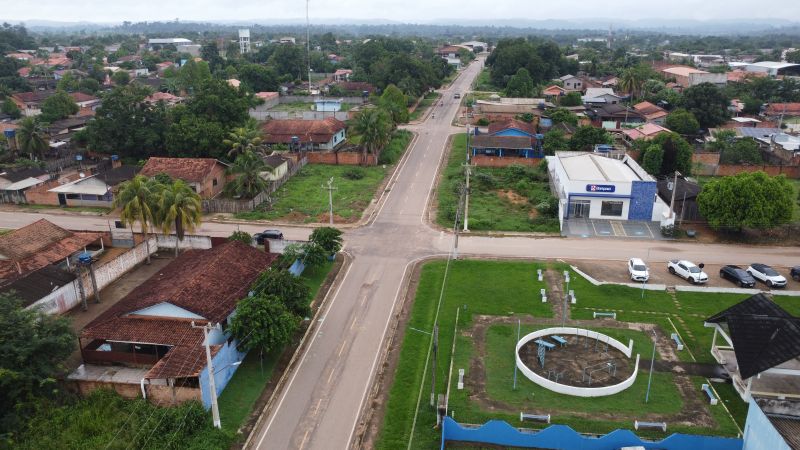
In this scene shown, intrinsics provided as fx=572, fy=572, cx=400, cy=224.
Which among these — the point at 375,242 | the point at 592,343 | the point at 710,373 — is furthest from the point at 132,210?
the point at 710,373

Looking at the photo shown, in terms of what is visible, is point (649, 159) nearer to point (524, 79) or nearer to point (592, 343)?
point (592, 343)

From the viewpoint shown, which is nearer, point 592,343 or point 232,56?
point 592,343

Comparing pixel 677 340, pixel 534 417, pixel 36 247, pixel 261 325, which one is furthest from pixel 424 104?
pixel 534 417

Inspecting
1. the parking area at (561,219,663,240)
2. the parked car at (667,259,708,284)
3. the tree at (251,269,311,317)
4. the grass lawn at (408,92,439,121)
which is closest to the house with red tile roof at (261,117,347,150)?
the grass lawn at (408,92,439,121)

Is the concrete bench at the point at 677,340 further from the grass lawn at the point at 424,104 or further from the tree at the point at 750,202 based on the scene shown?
the grass lawn at the point at 424,104

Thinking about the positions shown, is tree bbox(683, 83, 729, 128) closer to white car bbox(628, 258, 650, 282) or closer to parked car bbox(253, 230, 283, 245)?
white car bbox(628, 258, 650, 282)
